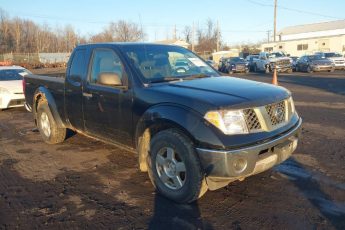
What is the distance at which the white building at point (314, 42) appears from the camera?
154 ft

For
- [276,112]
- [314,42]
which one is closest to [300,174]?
[276,112]

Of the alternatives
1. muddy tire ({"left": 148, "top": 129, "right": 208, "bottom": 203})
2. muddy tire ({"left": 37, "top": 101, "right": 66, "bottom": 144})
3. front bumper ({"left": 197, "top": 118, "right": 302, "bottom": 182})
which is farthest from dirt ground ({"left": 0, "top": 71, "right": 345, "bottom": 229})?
front bumper ({"left": 197, "top": 118, "right": 302, "bottom": 182})

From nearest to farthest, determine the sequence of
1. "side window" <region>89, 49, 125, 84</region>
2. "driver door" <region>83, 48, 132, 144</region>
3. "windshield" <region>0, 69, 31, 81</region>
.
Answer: "driver door" <region>83, 48, 132, 144</region>
"side window" <region>89, 49, 125, 84</region>
"windshield" <region>0, 69, 31, 81</region>

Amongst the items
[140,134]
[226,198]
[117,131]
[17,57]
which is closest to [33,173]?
[117,131]

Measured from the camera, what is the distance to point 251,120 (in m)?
3.58

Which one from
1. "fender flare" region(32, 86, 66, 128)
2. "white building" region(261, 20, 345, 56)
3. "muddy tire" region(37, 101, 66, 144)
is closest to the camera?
"fender flare" region(32, 86, 66, 128)

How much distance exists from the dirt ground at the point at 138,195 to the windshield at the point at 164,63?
151cm

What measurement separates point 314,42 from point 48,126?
167ft

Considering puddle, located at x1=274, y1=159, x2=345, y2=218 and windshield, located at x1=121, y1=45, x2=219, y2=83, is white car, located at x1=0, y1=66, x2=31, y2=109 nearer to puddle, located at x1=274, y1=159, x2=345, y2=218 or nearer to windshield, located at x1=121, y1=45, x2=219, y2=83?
windshield, located at x1=121, y1=45, x2=219, y2=83

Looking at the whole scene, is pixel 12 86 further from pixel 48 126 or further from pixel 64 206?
pixel 64 206

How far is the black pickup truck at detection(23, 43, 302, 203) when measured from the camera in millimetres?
3488

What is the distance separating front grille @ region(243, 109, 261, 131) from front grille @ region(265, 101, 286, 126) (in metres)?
0.22

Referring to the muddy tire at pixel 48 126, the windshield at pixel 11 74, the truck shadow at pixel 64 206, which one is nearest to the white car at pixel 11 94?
the windshield at pixel 11 74

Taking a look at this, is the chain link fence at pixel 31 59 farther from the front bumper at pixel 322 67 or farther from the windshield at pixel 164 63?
the windshield at pixel 164 63
